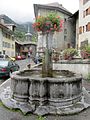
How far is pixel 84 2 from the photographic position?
33.5 m

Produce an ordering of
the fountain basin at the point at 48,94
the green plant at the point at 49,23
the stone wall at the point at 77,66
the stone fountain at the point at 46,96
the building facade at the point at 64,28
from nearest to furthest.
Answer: the stone fountain at the point at 46,96 → the fountain basin at the point at 48,94 → the green plant at the point at 49,23 → the stone wall at the point at 77,66 → the building facade at the point at 64,28

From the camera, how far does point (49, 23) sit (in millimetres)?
8055

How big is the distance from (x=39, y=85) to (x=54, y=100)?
723 millimetres

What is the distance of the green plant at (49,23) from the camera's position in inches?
316

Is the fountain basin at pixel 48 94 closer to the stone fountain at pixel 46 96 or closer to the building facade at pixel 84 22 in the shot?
the stone fountain at pixel 46 96

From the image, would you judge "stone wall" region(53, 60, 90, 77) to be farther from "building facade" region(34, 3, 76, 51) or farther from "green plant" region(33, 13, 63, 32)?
"building facade" region(34, 3, 76, 51)

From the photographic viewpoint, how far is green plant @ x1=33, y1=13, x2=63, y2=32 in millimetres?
8039

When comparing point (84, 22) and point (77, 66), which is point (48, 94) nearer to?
point (77, 66)

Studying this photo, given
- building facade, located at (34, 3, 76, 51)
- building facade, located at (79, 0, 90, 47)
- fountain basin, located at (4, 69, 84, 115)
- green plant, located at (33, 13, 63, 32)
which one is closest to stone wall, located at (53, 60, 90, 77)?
green plant, located at (33, 13, 63, 32)

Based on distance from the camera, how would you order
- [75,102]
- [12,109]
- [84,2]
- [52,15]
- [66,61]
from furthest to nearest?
1. [84,2]
2. [66,61]
3. [52,15]
4. [75,102]
5. [12,109]

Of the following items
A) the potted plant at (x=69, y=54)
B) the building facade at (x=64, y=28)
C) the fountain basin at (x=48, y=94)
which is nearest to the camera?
the fountain basin at (x=48, y=94)

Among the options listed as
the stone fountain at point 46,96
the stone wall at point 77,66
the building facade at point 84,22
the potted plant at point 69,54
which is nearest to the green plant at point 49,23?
the stone fountain at point 46,96

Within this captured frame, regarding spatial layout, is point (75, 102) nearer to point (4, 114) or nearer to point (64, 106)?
point (64, 106)

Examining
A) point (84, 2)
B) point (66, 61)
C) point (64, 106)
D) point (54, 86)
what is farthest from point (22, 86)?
point (84, 2)
